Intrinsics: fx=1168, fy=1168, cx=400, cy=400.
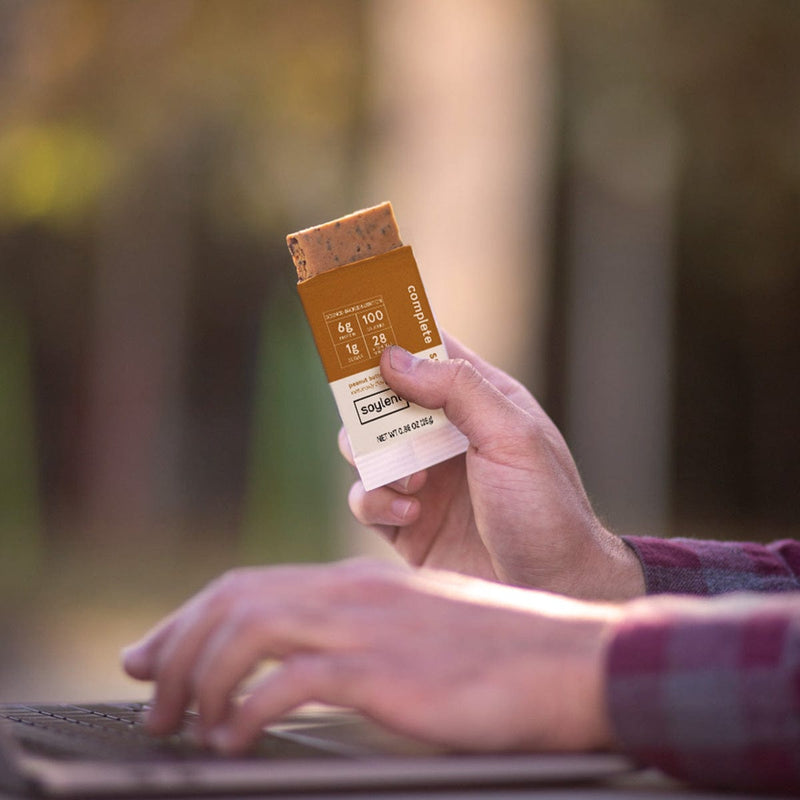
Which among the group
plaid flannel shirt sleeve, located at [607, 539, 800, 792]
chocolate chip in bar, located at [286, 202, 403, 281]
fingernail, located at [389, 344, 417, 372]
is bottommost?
plaid flannel shirt sleeve, located at [607, 539, 800, 792]

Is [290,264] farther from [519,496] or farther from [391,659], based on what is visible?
[391,659]

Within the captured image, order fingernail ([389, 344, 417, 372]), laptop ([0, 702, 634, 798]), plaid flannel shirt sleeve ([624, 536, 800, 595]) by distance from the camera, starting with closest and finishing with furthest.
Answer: laptop ([0, 702, 634, 798]) → fingernail ([389, 344, 417, 372]) → plaid flannel shirt sleeve ([624, 536, 800, 595])

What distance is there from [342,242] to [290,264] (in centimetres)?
645

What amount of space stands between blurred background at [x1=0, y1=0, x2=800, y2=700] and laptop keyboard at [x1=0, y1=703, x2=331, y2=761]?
14.6 ft

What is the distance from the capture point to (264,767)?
676 millimetres

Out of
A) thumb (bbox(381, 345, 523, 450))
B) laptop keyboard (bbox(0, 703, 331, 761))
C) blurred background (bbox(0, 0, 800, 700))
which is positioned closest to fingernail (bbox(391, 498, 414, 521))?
thumb (bbox(381, 345, 523, 450))

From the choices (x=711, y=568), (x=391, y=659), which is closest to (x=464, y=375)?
(x=711, y=568)

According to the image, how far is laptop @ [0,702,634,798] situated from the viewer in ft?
2.12

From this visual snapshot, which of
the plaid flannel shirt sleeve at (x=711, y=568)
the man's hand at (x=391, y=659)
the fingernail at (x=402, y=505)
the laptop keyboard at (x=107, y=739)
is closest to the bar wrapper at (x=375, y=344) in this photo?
the fingernail at (x=402, y=505)

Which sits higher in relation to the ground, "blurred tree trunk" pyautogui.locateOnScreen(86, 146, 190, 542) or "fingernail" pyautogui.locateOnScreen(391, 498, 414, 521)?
"blurred tree trunk" pyautogui.locateOnScreen(86, 146, 190, 542)

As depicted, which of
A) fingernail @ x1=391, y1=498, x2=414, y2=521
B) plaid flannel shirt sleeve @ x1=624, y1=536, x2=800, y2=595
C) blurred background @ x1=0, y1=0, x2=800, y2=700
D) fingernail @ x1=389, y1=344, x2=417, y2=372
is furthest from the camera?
blurred background @ x1=0, y1=0, x2=800, y2=700

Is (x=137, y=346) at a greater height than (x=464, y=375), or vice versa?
(x=137, y=346)

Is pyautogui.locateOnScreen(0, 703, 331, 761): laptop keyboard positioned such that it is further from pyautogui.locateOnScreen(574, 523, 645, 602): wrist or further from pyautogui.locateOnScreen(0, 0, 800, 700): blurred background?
pyautogui.locateOnScreen(0, 0, 800, 700): blurred background

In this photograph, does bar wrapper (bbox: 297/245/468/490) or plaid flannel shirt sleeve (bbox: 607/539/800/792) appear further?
bar wrapper (bbox: 297/245/468/490)
